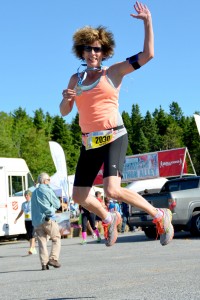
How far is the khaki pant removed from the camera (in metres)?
11.8

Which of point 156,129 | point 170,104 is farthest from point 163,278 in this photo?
point 170,104

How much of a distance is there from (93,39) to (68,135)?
98769 millimetres

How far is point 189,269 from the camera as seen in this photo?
9.09m

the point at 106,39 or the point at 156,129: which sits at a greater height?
the point at 156,129

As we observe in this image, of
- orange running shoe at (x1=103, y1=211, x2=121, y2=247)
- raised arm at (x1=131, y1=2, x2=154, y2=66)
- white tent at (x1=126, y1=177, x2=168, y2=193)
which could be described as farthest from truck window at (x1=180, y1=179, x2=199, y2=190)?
white tent at (x1=126, y1=177, x2=168, y2=193)

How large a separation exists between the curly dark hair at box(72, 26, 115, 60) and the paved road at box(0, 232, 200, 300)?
2.50 m

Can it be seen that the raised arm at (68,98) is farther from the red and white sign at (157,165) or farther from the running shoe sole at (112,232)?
the red and white sign at (157,165)

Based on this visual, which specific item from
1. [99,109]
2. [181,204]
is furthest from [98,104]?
[181,204]

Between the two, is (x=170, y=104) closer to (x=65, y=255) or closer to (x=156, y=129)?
(x=156, y=129)

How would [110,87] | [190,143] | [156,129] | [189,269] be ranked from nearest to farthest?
[110,87] → [189,269] → [190,143] → [156,129]

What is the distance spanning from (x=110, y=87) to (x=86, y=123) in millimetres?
430

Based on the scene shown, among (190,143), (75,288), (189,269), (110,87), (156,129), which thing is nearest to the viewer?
(110,87)

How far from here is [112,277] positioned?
8.75 m

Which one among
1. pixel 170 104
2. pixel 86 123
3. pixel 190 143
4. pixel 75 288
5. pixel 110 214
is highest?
pixel 170 104
